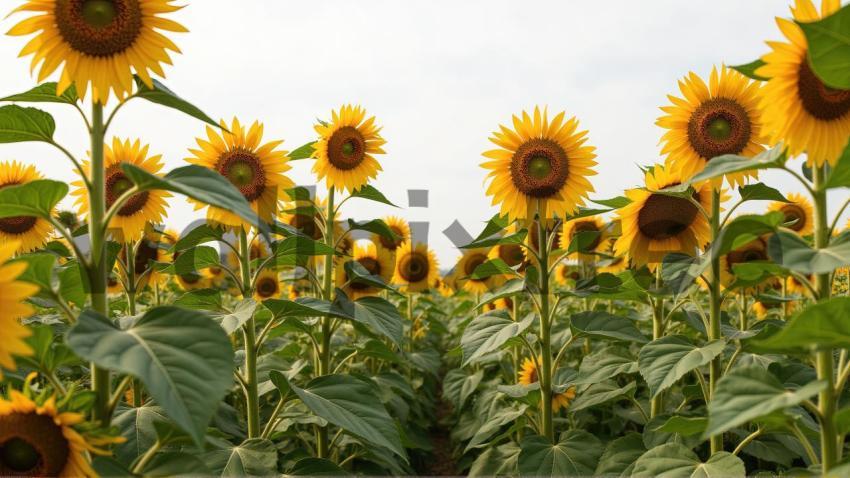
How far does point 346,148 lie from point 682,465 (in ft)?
9.20

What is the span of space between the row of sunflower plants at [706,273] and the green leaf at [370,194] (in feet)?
2.36

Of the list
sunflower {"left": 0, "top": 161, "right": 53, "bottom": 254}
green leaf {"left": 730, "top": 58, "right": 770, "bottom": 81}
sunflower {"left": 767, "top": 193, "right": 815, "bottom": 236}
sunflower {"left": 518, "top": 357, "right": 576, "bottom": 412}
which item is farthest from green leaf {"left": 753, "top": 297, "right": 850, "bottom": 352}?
sunflower {"left": 767, "top": 193, "right": 815, "bottom": 236}

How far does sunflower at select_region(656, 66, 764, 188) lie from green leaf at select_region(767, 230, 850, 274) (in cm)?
126

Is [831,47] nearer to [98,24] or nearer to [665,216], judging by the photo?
[665,216]

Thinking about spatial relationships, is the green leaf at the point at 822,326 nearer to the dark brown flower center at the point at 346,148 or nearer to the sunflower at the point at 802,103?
the sunflower at the point at 802,103

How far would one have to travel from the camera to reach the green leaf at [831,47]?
1624 millimetres

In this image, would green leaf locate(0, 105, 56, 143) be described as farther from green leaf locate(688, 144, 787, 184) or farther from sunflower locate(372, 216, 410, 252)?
sunflower locate(372, 216, 410, 252)

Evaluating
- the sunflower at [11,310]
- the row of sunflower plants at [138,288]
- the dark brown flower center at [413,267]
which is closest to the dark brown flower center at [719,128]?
the row of sunflower plants at [138,288]

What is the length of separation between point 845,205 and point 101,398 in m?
2.55

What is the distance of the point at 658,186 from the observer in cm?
348

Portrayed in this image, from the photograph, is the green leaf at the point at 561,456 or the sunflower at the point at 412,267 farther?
the sunflower at the point at 412,267

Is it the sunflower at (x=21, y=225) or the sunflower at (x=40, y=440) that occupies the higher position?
the sunflower at (x=21, y=225)

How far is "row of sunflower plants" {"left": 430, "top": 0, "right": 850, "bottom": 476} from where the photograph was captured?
1.76m

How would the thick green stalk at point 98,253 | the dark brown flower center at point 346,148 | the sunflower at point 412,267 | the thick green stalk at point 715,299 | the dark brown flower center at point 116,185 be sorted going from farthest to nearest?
the sunflower at point 412,267, the dark brown flower center at point 346,148, the dark brown flower center at point 116,185, the thick green stalk at point 715,299, the thick green stalk at point 98,253
